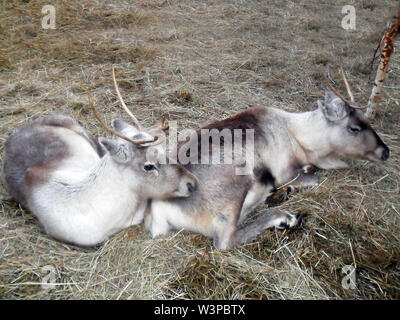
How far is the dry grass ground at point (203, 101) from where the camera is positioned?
294cm

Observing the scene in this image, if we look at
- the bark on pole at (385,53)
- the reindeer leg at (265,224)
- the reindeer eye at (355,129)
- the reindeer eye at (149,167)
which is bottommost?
the reindeer leg at (265,224)

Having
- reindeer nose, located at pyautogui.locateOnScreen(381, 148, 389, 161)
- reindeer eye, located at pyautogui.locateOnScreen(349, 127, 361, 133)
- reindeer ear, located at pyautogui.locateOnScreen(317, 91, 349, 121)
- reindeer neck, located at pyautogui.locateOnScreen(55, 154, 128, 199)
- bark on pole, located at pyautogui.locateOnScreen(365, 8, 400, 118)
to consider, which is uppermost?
bark on pole, located at pyautogui.locateOnScreen(365, 8, 400, 118)

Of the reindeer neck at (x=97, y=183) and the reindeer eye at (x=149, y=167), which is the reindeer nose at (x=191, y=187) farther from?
the reindeer neck at (x=97, y=183)

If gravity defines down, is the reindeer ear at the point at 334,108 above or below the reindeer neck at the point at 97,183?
above

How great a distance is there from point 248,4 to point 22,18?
13.4 ft

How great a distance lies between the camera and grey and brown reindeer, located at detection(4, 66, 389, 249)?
3195mm

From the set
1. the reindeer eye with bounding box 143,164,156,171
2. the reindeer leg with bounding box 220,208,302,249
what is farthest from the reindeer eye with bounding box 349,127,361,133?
the reindeer eye with bounding box 143,164,156,171

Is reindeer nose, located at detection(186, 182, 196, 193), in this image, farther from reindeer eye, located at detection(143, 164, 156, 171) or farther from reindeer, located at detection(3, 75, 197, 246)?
reindeer eye, located at detection(143, 164, 156, 171)

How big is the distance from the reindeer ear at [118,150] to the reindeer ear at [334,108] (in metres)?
2.01

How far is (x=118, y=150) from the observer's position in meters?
3.10

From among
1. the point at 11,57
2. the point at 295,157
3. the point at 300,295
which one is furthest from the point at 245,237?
the point at 11,57

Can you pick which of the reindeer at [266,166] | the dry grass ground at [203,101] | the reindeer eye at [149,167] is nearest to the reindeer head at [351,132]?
the reindeer at [266,166]

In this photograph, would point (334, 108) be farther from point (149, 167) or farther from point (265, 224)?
point (149, 167)

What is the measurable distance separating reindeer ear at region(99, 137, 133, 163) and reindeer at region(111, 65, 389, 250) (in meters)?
0.43
